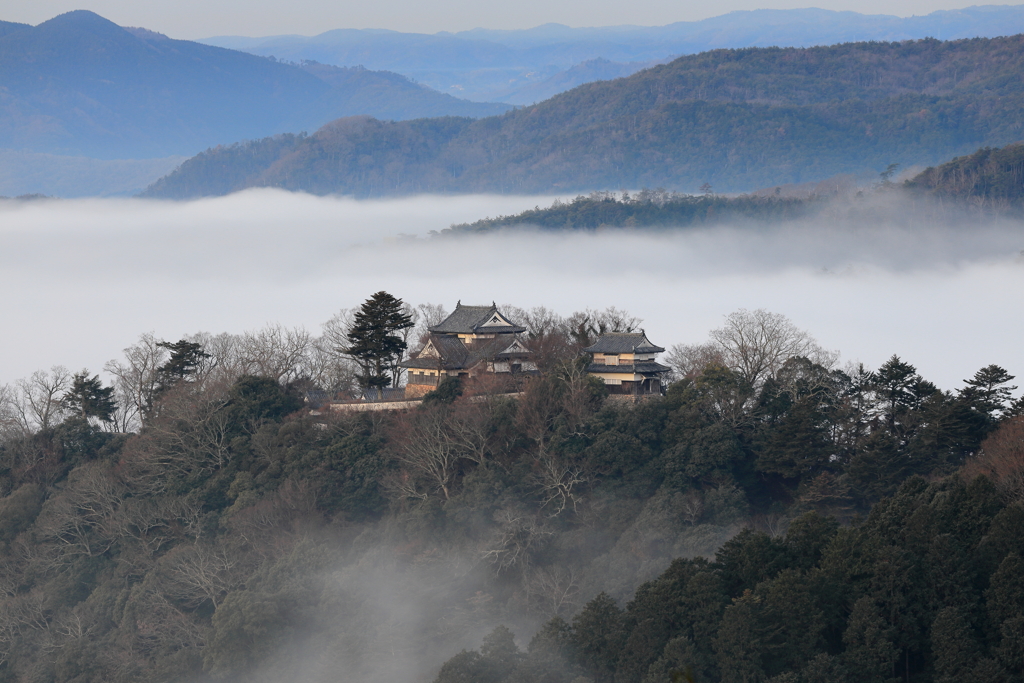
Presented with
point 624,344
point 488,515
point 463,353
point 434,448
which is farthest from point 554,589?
point 463,353

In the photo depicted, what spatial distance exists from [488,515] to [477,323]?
9.77m

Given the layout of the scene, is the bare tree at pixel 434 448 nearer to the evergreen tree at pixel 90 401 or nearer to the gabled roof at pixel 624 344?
the gabled roof at pixel 624 344

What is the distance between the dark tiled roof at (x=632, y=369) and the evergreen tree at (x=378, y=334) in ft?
26.6

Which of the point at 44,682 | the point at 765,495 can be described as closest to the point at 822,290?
the point at 765,495

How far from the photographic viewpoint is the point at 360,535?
4412 centimetres

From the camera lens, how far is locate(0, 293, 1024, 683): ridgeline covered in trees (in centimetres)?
3164

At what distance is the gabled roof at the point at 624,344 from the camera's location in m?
45.8

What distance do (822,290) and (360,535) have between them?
110931 millimetres

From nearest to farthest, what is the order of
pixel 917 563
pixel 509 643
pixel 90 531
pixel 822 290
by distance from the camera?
pixel 917 563 < pixel 509 643 < pixel 90 531 < pixel 822 290

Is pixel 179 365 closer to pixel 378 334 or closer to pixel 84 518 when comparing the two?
pixel 84 518

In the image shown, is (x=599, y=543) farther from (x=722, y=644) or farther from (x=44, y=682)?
(x=44, y=682)

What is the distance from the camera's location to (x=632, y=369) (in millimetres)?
45469

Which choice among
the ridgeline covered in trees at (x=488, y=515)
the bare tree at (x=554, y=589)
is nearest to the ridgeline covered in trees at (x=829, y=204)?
the ridgeline covered in trees at (x=488, y=515)

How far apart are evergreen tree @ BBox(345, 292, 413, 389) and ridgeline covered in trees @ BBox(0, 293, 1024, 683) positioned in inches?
12.9
